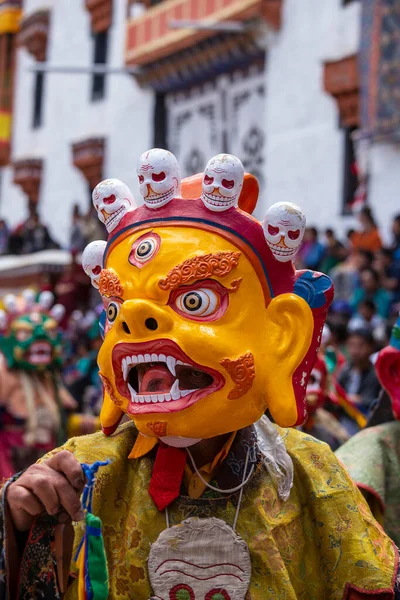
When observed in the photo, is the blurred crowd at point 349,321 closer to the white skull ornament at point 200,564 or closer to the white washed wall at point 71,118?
the white skull ornament at point 200,564

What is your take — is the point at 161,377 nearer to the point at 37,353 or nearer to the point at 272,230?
the point at 272,230

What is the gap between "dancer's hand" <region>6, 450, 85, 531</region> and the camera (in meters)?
2.61

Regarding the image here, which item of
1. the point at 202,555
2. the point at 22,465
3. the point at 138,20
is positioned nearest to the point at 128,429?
the point at 202,555

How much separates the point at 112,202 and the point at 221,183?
33 centimetres

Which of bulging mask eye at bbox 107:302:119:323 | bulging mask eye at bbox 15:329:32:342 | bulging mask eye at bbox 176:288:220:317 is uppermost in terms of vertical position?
bulging mask eye at bbox 176:288:220:317

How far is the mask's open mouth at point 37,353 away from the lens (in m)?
8.41

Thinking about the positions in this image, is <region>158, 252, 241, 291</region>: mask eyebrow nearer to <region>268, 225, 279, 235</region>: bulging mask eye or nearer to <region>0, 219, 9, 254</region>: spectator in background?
<region>268, 225, 279, 235</region>: bulging mask eye

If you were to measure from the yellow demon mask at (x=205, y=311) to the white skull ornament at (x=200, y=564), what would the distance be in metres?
0.26

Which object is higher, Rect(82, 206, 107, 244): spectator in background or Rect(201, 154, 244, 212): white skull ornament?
Rect(201, 154, 244, 212): white skull ornament


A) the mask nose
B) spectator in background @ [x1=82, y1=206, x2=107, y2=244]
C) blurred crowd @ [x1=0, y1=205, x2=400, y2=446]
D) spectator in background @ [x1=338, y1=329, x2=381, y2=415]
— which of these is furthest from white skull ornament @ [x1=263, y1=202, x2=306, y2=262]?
spectator in background @ [x1=82, y1=206, x2=107, y2=244]

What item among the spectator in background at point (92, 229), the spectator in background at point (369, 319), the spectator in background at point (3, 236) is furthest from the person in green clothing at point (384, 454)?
the spectator in background at point (3, 236)

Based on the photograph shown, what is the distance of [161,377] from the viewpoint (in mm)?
2824

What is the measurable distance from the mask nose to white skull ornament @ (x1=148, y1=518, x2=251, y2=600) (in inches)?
21.4

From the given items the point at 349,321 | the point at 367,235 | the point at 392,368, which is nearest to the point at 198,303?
the point at 392,368
